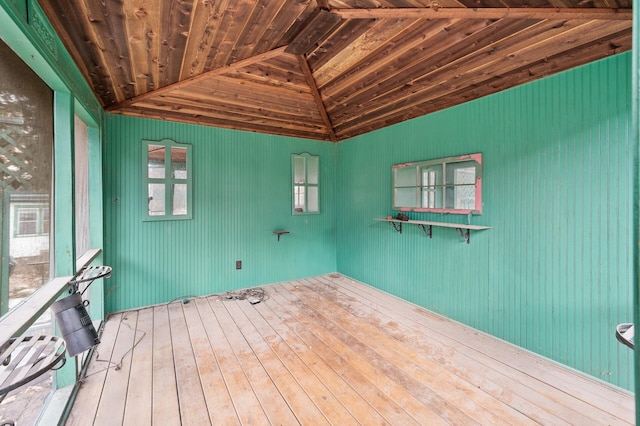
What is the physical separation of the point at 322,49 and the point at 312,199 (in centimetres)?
262

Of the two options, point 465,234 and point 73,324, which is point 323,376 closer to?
point 73,324

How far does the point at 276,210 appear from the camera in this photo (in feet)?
14.9

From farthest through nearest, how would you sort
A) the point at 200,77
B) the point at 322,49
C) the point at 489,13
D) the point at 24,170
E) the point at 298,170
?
1. the point at 298,170
2. the point at 200,77
3. the point at 322,49
4. the point at 489,13
5. the point at 24,170

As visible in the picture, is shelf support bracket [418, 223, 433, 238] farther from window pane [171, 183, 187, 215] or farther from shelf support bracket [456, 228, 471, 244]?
window pane [171, 183, 187, 215]

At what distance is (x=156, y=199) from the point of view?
141 inches

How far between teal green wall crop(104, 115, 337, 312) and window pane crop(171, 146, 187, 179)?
133 millimetres

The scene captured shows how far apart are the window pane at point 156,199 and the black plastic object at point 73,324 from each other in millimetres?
1863

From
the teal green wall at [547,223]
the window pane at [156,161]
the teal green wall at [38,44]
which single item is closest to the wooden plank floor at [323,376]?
the teal green wall at [547,223]

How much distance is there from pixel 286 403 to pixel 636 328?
1.89m

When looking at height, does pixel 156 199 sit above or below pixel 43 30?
below

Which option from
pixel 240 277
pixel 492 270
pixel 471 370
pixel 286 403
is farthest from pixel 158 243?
pixel 492 270

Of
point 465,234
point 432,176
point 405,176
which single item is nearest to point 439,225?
point 465,234

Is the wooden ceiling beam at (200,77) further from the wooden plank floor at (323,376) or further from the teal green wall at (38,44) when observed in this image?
the wooden plank floor at (323,376)

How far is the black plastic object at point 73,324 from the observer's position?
70.5 inches
